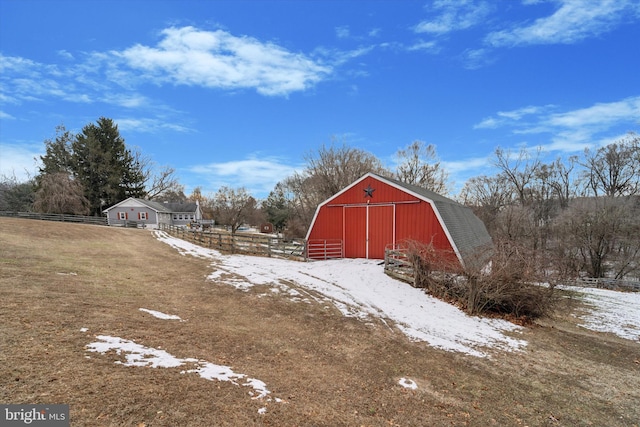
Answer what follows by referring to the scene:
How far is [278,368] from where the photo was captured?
459 cm

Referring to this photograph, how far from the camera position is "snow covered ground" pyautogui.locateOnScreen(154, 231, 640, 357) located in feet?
22.5

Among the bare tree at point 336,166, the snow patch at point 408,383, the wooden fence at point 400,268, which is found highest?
the bare tree at point 336,166

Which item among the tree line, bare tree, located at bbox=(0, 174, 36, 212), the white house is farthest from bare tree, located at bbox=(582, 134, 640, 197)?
bare tree, located at bbox=(0, 174, 36, 212)

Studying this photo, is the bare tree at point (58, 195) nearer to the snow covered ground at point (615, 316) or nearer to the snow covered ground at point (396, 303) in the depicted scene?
the snow covered ground at point (396, 303)

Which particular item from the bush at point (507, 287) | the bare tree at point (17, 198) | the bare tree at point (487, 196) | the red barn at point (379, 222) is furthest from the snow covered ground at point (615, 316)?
the bare tree at point (17, 198)

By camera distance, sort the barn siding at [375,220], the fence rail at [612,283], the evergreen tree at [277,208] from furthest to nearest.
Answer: the evergreen tree at [277,208] < the fence rail at [612,283] < the barn siding at [375,220]

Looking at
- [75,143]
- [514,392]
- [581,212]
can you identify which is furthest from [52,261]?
[75,143]

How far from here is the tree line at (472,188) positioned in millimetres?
25047

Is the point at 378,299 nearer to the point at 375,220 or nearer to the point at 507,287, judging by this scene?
the point at 507,287

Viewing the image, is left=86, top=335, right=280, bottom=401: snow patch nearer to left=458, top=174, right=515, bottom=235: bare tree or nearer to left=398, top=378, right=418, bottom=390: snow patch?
left=398, top=378, right=418, bottom=390: snow patch

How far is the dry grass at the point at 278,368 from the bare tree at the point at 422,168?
29951mm

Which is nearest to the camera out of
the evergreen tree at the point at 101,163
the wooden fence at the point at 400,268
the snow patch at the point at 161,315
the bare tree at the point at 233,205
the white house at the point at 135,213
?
the snow patch at the point at 161,315

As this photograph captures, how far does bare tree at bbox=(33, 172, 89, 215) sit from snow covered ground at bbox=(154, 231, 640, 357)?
3360 cm

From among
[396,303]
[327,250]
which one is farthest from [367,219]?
[396,303]
